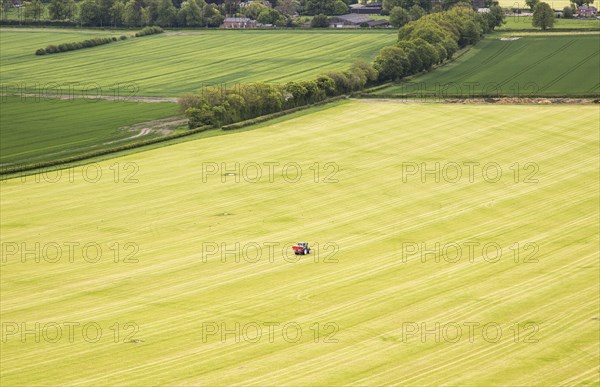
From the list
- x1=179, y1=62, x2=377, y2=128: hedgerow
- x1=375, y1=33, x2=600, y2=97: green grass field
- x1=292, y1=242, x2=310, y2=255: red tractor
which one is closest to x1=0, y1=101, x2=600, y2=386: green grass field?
x1=292, y1=242, x2=310, y2=255: red tractor

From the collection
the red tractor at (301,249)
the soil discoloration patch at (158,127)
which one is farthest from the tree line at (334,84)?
the red tractor at (301,249)

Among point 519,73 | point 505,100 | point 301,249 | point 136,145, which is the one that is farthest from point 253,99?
point 301,249

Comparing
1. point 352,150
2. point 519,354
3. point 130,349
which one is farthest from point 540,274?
point 352,150

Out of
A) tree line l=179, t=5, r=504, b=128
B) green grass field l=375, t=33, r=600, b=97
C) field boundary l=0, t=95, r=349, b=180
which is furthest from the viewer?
green grass field l=375, t=33, r=600, b=97

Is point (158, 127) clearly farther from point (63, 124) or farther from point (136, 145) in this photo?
point (63, 124)

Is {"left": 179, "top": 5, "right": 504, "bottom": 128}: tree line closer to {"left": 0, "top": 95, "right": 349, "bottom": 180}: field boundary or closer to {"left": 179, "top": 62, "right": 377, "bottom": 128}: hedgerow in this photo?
{"left": 179, "top": 62, "right": 377, "bottom": 128}: hedgerow
